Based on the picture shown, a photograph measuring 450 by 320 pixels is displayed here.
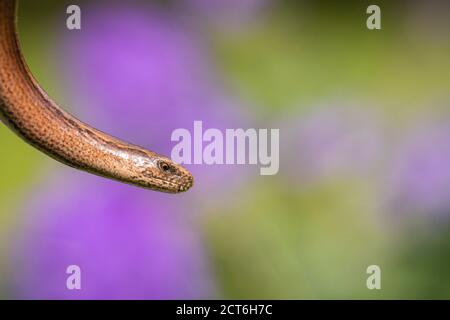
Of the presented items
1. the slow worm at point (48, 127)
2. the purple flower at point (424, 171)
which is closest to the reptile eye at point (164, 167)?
the slow worm at point (48, 127)

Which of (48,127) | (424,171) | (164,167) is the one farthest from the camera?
(424,171)

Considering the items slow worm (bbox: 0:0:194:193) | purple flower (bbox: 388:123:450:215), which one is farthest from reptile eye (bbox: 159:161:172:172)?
purple flower (bbox: 388:123:450:215)

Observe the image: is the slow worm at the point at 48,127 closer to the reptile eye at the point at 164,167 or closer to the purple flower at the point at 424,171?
the reptile eye at the point at 164,167

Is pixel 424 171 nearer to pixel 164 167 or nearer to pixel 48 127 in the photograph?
pixel 164 167

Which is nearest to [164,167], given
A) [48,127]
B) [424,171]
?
[48,127]

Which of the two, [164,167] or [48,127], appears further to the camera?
[164,167]

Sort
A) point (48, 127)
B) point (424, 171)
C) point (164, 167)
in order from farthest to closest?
point (424, 171)
point (164, 167)
point (48, 127)

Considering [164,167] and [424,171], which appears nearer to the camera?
[164,167]
